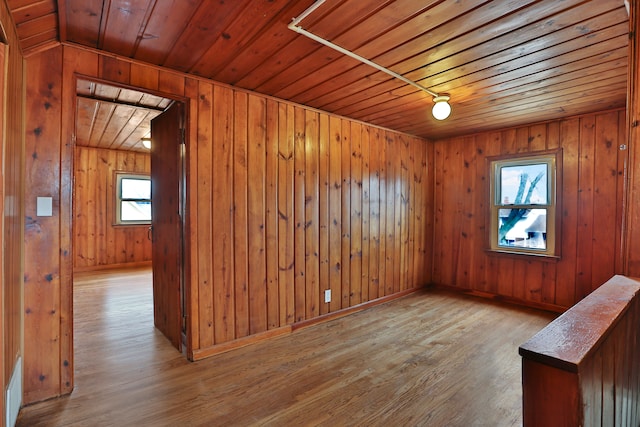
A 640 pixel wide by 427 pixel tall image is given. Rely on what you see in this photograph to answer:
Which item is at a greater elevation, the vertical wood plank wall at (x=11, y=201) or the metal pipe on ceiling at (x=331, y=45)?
the metal pipe on ceiling at (x=331, y=45)

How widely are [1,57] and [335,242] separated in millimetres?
2946

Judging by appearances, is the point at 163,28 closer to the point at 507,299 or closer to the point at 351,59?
the point at 351,59

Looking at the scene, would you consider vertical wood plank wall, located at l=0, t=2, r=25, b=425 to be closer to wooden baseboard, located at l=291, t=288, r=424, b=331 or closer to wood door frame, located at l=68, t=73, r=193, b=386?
wood door frame, located at l=68, t=73, r=193, b=386

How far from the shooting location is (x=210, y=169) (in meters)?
2.68

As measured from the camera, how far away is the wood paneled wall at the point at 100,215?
616 centimetres

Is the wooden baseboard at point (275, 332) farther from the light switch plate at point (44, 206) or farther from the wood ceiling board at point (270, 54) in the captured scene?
the wood ceiling board at point (270, 54)

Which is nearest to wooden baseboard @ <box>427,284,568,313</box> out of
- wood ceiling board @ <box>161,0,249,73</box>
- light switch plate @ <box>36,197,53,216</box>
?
wood ceiling board @ <box>161,0,249,73</box>

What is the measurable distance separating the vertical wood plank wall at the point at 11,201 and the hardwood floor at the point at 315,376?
1.92 feet

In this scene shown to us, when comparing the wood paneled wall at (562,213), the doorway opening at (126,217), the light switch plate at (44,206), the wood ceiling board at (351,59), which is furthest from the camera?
the wood paneled wall at (562,213)

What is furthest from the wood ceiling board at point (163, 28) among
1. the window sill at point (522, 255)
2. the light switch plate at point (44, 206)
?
the window sill at point (522, 255)

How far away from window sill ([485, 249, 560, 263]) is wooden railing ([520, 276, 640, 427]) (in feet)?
9.14

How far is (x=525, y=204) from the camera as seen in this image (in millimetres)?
4043

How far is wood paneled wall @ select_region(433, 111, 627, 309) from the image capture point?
11.3 ft

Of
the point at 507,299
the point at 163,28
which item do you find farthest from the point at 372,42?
the point at 507,299
